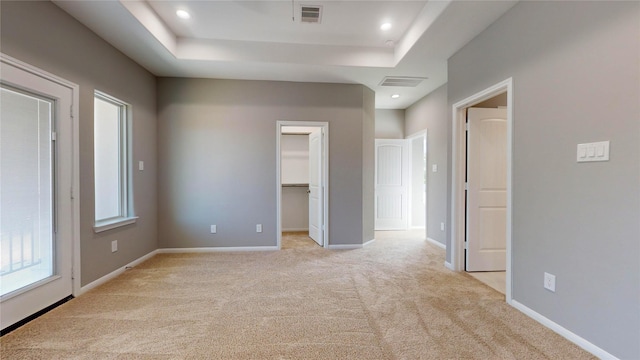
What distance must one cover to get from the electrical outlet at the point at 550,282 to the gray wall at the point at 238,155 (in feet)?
8.49

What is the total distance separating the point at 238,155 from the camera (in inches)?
169

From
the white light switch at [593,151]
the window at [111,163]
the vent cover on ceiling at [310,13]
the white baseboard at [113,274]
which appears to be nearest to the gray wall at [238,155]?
the white baseboard at [113,274]

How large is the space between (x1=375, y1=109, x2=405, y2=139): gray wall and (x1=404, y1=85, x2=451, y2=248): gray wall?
64cm

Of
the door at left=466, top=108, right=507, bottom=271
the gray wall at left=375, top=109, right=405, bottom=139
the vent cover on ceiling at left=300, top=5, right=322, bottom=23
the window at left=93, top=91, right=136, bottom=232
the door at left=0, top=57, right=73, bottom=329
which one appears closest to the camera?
the door at left=0, top=57, right=73, bottom=329

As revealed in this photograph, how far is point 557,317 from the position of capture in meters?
2.06

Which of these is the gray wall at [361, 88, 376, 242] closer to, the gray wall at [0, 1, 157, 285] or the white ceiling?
the white ceiling

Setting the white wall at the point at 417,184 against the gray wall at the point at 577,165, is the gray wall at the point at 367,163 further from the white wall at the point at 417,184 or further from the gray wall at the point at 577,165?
the gray wall at the point at 577,165

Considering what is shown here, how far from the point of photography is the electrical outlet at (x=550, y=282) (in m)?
2.10

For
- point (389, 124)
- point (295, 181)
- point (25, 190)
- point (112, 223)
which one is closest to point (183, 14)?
point (25, 190)

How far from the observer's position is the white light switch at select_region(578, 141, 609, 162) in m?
1.74

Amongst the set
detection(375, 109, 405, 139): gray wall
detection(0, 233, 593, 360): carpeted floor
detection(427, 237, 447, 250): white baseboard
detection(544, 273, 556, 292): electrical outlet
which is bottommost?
detection(0, 233, 593, 360): carpeted floor

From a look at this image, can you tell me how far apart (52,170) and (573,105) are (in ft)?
13.5

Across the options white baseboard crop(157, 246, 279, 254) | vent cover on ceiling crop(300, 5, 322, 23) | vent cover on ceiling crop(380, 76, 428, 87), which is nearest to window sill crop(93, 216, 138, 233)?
white baseboard crop(157, 246, 279, 254)

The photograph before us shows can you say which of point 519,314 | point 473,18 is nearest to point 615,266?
point 519,314
